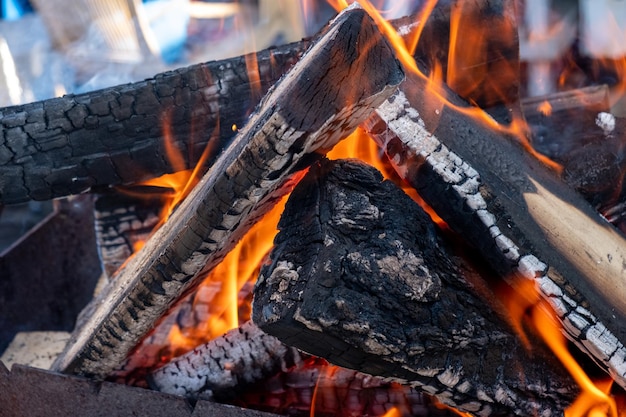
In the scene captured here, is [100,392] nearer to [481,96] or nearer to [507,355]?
[507,355]

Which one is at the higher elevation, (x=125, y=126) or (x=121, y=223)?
(x=121, y=223)

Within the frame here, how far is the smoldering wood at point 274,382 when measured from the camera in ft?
6.17

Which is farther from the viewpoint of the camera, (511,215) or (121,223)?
(121,223)

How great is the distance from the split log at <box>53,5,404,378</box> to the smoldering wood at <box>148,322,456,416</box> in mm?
271

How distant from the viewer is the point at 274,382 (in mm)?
1969

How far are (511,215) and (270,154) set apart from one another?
624 millimetres

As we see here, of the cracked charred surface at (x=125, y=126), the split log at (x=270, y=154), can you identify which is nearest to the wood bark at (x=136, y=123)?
the cracked charred surface at (x=125, y=126)

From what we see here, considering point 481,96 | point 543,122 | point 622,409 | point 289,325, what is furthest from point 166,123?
point 622,409

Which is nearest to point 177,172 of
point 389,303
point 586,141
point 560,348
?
point 389,303

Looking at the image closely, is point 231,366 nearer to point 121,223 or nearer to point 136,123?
point 136,123

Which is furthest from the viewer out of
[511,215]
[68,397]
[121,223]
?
[121,223]

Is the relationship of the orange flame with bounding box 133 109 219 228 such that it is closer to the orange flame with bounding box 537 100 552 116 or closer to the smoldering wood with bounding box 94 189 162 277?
the smoldering wood with bounding box 94 189 162 277

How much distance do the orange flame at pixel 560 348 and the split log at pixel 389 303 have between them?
0.03 metres

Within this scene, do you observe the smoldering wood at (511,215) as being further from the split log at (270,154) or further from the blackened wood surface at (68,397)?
the blackened wood surface at (68,397)
